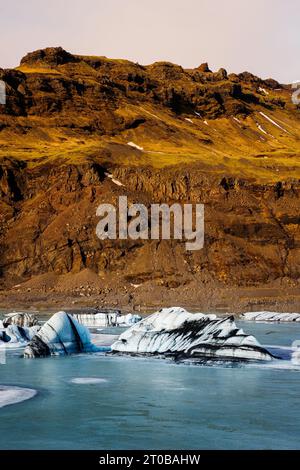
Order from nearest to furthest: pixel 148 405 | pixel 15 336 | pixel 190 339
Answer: pixel 148 405, pixel 190 339, pixel 15 336

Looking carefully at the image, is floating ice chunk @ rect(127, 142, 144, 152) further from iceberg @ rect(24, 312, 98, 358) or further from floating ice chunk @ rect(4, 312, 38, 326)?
iceberg @ rect(24, 312, 98, 358)

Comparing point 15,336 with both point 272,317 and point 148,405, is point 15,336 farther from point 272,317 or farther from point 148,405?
point 272,317

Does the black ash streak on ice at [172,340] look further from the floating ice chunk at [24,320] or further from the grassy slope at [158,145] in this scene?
the grassy slope at [158,145]

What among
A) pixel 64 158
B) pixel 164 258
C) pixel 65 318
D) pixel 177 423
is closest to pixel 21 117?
pixel 64 158

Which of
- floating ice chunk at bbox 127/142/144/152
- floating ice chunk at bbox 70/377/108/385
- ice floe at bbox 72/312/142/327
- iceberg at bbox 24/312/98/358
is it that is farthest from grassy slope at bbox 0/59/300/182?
floating ice chunk at bbox 70/377/108/385

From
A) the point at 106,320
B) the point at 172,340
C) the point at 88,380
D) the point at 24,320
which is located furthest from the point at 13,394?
the point at 106,320
